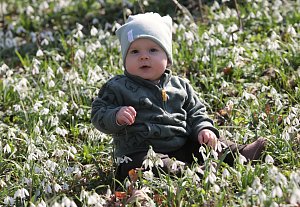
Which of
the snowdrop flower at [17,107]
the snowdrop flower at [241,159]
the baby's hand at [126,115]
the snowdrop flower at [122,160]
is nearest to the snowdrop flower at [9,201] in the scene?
the snowdrop flower at [122,160]

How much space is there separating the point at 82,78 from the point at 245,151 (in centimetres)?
227

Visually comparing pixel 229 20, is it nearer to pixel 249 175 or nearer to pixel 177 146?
pixel 177 146

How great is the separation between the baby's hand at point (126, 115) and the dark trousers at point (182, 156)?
0.28m

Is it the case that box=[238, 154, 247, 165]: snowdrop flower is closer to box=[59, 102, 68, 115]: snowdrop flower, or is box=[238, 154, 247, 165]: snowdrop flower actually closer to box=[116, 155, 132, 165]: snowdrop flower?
box=[116, 155, 132, 165]: snowdrop flower

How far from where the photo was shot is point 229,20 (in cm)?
738

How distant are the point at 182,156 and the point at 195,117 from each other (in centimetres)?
27

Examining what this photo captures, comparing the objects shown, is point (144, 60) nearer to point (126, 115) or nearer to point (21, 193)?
point (126, 115)

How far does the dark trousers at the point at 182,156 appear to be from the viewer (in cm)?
457

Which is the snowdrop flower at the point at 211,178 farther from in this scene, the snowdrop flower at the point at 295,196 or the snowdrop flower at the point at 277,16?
the snowdrop flower at the point at 277,16

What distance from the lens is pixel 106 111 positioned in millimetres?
4582

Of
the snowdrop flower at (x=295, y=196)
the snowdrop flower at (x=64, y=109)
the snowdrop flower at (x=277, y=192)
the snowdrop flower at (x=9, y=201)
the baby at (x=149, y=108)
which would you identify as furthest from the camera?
the snowdrop flower at (x=64, y=109)

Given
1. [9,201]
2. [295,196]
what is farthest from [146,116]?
[295,196]

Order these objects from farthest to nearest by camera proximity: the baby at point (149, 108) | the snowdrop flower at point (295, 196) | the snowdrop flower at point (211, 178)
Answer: the baby at point (149, 108)
the snowdrop flower at point (211, 178)
the snowdrop flower at point (295, 196)

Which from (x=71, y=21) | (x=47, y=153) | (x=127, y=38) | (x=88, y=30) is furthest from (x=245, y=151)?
(x=71, y=21)
